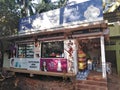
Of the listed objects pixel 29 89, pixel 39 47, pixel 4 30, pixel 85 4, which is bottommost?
pixel 29 89

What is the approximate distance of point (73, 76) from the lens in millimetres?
8211

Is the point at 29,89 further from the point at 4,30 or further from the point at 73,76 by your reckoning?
the point at 4,30

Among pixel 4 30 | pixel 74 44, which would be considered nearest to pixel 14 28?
pixel 4 30

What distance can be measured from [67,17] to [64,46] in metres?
2.04

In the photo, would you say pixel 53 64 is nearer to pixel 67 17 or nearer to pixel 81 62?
pixel 81 62

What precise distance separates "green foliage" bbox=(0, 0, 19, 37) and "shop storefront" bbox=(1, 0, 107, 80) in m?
0.77

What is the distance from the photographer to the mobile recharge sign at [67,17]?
8719mm

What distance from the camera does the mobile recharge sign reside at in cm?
872

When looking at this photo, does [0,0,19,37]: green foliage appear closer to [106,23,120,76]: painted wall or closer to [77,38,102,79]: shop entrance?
[77,38,102,79]: shop entrance

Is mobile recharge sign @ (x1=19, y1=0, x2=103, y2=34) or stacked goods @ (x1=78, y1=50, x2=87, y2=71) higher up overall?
mobile recharge sign @ (x1=19, y1=0, x2=103, y2=34)

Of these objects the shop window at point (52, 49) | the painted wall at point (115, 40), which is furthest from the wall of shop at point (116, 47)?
the shop window at point (52, 49)

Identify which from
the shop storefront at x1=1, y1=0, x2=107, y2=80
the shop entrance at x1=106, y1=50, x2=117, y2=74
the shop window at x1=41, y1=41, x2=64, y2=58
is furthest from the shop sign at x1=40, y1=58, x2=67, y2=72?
the shop entrance at x1=106, y1=50, x2=117, y2=74

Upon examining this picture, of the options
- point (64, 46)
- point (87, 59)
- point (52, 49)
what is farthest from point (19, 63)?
point (87, 59)

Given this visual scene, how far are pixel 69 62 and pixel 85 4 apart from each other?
3.59m
